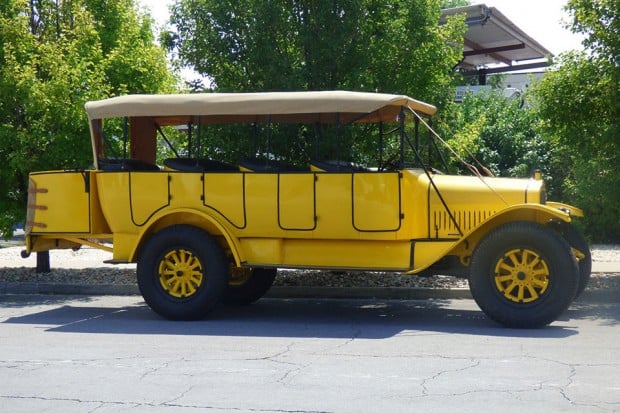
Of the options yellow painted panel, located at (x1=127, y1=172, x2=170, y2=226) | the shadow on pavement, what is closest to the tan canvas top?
yellow painted panel, located at (x1=127, y1=172, x2=170, y2=226)

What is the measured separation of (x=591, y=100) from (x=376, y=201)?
12.9ft

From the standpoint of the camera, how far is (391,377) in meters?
6.89

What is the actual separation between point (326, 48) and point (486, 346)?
5.39m

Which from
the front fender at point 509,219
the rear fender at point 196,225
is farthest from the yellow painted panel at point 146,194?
the front fender at point 509,219

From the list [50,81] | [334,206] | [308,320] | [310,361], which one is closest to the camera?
[310,361]

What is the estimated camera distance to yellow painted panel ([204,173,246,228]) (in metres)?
9.95

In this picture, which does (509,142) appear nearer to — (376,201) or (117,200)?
(376,201)

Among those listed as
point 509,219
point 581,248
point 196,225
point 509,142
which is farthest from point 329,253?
point 509,142

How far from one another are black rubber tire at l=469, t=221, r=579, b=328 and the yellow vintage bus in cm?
1

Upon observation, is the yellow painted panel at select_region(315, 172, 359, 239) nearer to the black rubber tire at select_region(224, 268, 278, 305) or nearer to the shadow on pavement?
the shadow on pavement

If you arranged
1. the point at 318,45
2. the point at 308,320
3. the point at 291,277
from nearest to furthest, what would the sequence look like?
the point at 308,320
the point at 318,45
the point at 291,277

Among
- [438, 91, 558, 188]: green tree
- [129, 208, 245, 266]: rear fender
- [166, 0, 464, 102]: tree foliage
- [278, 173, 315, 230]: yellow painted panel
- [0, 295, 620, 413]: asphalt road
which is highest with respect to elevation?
[166, 0, 464, 102]: tree foliage

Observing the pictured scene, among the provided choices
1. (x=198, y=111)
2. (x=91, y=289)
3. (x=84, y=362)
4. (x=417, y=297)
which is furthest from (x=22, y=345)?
(x=417, y=297)

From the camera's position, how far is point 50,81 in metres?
12.9
